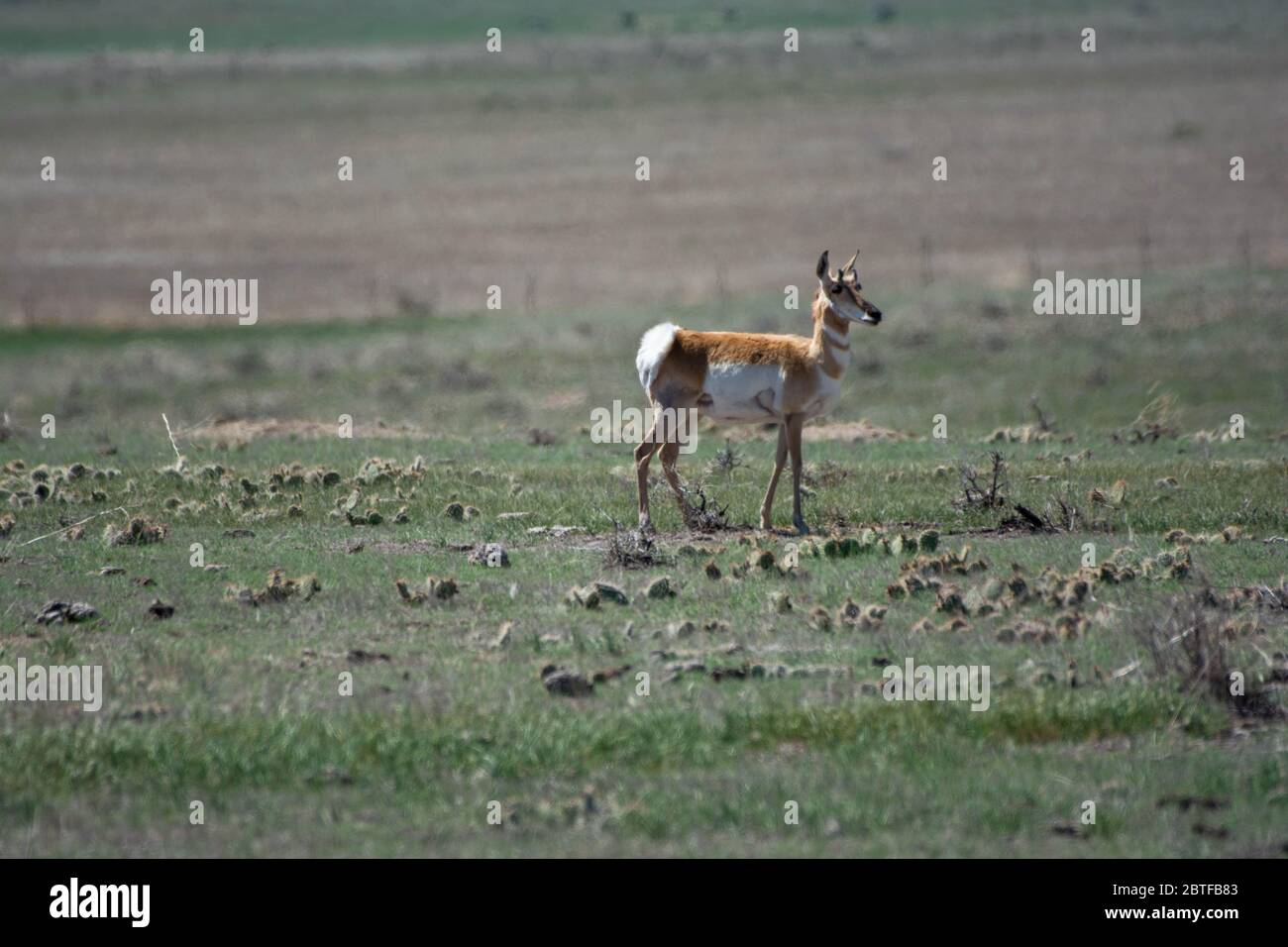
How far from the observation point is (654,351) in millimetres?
15672

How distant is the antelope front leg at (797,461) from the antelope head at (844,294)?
3.53 feet

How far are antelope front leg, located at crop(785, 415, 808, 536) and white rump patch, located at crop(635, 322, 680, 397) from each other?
52.7 inches

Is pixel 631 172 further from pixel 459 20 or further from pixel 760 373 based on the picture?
pixel 459 20

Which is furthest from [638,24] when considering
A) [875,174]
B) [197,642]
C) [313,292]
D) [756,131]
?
[197,642]

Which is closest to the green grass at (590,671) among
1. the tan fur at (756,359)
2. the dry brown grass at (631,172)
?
the tan fur at (756,359)

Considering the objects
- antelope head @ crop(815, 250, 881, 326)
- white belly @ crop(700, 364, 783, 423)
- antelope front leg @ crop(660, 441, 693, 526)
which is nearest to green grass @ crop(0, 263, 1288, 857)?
antelope front leg @ crop(660, 441, 693, 526)

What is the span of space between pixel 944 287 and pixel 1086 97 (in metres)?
42.8

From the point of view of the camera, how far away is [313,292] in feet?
Answer: 158

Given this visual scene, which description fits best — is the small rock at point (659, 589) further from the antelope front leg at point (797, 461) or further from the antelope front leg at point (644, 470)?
the antelope front leg at point (797, 461)

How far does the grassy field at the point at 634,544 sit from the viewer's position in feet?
30.5

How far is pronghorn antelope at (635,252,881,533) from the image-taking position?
51.1 ft

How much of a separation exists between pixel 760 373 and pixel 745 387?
19cm

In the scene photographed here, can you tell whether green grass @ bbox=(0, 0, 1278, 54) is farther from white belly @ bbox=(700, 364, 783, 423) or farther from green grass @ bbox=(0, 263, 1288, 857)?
white belly @ bbox=(700, 364, 783, 423)
